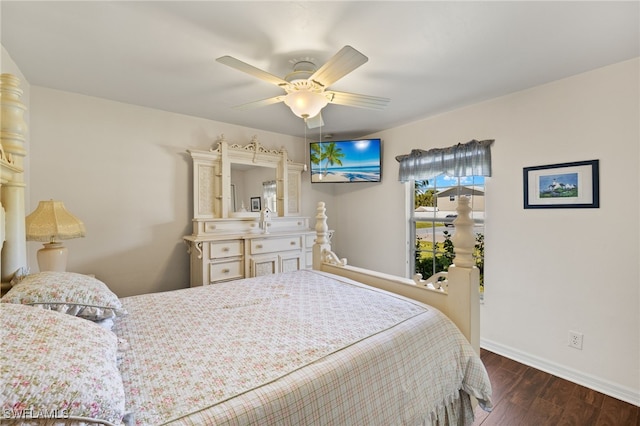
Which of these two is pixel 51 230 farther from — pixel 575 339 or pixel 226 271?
pixel 575 339

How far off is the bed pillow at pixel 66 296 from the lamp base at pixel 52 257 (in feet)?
2.48

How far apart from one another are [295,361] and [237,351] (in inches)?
9.3

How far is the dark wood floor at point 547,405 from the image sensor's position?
1.72 m

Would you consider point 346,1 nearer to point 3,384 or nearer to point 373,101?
point 373,101

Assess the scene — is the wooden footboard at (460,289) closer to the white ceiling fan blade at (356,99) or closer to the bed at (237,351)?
the bed at (237,351)

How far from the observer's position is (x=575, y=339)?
2113 mm

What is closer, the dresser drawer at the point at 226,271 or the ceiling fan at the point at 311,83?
the ceiling fan at the point at 311,83

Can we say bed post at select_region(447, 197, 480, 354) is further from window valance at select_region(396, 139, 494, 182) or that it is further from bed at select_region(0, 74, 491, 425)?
window valance at select_region(396, 139, 494, 182)

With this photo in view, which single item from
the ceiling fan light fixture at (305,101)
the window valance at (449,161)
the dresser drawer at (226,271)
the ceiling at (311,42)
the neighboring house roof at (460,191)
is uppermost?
the ceiling at (311,42)

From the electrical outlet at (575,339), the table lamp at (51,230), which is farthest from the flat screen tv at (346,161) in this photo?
the table lamp at (51,230)

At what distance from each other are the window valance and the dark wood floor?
1.75 metres

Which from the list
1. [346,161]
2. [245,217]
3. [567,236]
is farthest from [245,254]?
[567,236]

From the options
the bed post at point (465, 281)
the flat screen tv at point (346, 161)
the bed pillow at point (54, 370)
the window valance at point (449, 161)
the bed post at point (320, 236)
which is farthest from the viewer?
the flat screen tv at point (346, 161)

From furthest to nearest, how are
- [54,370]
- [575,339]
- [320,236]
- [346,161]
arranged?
[346,161] → [320,236] → [575,339] → [54,370]
